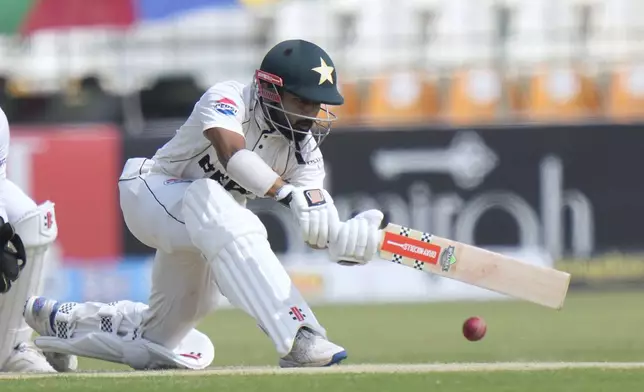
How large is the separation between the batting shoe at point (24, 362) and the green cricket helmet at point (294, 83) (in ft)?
5.28

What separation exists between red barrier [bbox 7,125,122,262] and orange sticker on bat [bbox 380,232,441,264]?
8.10 metres

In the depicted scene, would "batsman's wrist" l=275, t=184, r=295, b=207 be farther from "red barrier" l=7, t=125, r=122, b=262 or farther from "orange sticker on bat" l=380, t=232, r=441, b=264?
"red barrier" l=7, t=125, r=122, b=262

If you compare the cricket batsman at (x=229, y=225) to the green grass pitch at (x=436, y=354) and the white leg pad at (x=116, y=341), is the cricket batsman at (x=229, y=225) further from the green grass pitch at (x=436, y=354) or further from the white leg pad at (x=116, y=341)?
the green grass pitch at (x=436, y=354)

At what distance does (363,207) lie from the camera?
1337 centimetres

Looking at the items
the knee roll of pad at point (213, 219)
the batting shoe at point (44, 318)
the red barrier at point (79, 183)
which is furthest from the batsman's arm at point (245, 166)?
the red barrier at point (79, 183)

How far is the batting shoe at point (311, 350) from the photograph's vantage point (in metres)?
5.52

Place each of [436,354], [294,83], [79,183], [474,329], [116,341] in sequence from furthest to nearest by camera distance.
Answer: [79,183], [436,354], [116,341], [474,329], [294,83]

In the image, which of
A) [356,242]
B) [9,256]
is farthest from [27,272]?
[356,242]

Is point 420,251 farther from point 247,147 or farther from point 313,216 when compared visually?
point 247,147

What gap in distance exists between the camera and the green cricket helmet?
5.77 meters

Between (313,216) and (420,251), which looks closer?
(313,216)

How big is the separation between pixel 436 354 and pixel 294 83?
287 centimetres

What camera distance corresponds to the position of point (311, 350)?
5.52 m

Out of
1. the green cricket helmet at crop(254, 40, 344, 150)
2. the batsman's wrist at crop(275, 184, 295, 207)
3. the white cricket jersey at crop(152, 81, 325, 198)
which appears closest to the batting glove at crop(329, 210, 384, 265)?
the batsman's wrist at crop(275, 184, 295, 207)
